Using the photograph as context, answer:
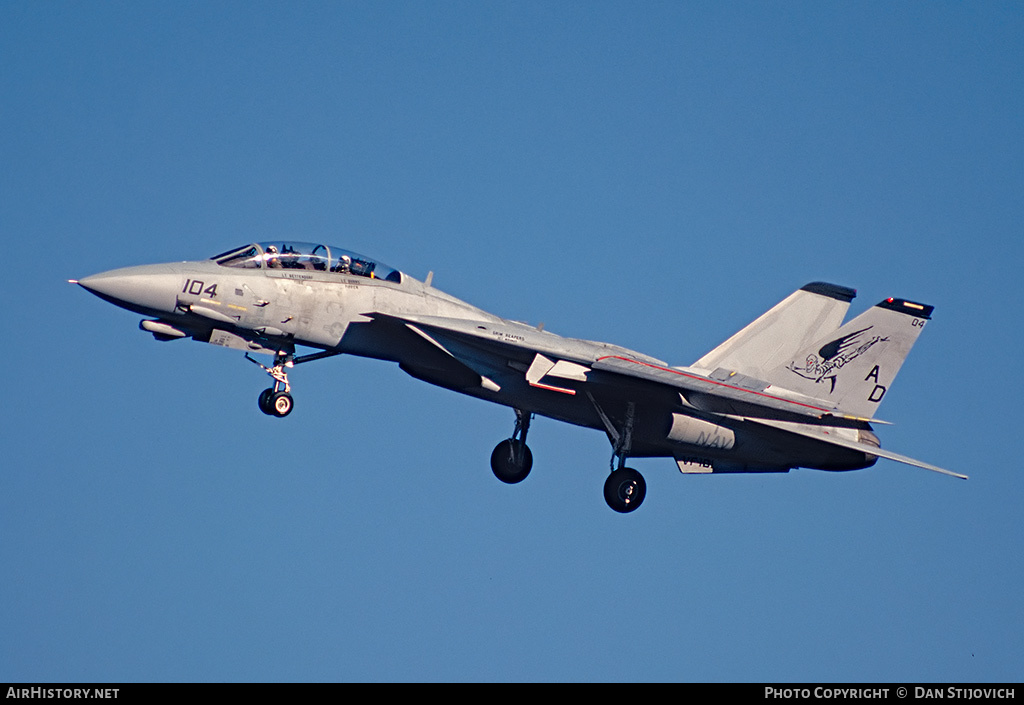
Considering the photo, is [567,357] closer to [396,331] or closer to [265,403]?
[396,331]

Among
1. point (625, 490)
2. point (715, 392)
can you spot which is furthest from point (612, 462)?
point (715, 392)

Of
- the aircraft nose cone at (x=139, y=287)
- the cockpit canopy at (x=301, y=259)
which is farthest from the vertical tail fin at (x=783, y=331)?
the aircraft nose cone at (x=139, y=287)

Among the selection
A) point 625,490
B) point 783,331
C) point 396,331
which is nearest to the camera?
point 396,331

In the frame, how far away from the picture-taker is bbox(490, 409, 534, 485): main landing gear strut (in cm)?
2212

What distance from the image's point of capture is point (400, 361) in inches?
810

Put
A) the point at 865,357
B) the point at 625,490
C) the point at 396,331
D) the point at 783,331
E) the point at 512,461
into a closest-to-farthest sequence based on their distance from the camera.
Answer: the point at 396,331, the point at 625,490, the point at 865,357, the point at 512,461, the point at 783,331

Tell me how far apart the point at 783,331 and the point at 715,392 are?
3.33 meters

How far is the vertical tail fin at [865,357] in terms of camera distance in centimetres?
2184

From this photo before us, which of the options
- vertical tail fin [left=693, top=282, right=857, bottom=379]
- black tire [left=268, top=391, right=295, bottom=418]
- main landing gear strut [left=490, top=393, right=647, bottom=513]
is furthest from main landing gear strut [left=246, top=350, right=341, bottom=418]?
vertical tail fin [left=693, top=282, right=857, bottom=379]

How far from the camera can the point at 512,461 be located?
22.1m

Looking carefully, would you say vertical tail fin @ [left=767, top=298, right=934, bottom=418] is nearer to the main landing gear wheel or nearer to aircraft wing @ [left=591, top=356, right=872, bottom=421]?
aircraft wing @ [left=591, top=356, right=872, bottom=421]

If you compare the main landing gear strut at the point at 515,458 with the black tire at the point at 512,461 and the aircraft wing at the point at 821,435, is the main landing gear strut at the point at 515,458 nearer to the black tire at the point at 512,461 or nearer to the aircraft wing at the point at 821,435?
the black tire at the point at 512,461
